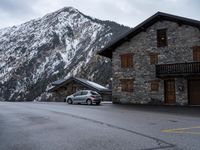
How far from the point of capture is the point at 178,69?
28.7 metres

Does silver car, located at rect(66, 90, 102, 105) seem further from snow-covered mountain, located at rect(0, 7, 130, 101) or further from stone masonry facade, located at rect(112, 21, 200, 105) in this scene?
snow-covered mountain, located at rect(0, 7, 130, 101)

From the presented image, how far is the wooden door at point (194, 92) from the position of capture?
29.0 meters

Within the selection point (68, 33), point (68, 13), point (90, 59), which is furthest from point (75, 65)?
point (68, 13)

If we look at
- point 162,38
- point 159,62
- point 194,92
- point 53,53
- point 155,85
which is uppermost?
point 53,53

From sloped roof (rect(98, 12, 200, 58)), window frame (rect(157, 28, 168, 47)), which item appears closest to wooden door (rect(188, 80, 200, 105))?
window frame (rect(157, 28, 168, 47))

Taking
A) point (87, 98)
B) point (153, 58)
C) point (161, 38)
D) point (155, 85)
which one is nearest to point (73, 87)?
point (87, 98)

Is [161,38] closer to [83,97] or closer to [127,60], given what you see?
[127,60]

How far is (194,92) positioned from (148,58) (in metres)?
5.96

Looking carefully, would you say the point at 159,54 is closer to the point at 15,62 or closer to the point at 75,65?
the point at 75,65

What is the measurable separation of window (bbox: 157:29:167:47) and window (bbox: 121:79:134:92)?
4896 mm

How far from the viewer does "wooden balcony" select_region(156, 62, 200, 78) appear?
27.8 m

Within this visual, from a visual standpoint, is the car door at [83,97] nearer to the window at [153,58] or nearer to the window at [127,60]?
the window at [127,60]

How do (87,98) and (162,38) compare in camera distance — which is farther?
(87,98)

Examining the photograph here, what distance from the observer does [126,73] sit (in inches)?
1319
